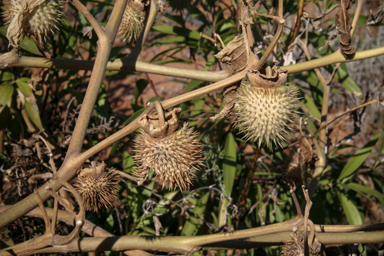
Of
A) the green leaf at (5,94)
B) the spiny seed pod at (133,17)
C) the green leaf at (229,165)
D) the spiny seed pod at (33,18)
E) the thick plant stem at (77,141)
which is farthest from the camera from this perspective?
the green leaf at (229,165)

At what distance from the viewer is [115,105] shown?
15.3 feet

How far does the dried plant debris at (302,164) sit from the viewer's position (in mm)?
1272

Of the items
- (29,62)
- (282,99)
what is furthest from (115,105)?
(282,99)

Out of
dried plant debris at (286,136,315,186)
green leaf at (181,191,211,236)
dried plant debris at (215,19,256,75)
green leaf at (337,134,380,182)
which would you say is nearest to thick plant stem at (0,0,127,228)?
dried plant debris at (215,19,256,75)

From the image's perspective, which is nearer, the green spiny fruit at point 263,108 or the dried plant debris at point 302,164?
the green spiny fruit at point 263,108

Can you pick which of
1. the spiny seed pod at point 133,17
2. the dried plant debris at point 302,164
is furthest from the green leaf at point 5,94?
the dried plant debris at point 302,164

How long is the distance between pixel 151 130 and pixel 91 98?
181 mm

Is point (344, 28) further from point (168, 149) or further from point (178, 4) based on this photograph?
point (178, 4)

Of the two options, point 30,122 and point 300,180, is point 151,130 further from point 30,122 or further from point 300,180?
point 30,122

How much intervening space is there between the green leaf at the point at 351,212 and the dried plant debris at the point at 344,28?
1.22 m

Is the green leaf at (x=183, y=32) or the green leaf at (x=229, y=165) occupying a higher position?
the green leaf at (x=183, y=32)

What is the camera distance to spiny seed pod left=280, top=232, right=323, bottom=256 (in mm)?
945

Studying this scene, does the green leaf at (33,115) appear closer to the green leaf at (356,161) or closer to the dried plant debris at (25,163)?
the dried plant debris at (25,163)

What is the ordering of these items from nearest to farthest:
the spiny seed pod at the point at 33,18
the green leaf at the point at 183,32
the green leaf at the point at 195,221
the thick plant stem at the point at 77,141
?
the thick plant stem at the point at 77,141, the spiny seed pod at the point at 33,18, the green leaf at the point at 195,221, the green leaf at the point at 183,32
